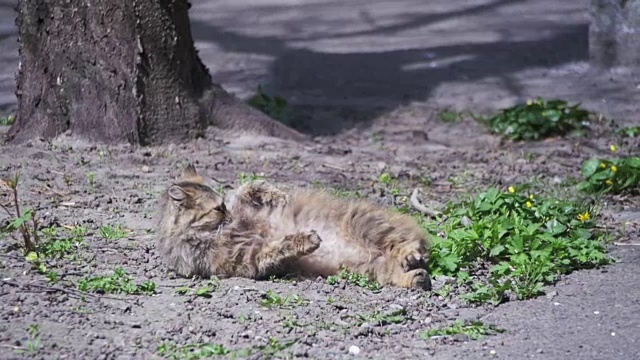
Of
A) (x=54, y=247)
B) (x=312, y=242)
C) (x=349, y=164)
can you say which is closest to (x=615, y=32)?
(x=349, y=164)

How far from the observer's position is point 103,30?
8.51 metres

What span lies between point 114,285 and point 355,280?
1.29 meters

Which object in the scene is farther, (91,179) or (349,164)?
(349,164)

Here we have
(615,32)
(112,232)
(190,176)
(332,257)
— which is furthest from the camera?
(615,32)

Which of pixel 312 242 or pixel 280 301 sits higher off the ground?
pixel 312 242

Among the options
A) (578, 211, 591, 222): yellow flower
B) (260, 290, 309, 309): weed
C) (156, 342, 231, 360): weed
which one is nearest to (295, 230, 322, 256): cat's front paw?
(260, 290, 309, 309): weed

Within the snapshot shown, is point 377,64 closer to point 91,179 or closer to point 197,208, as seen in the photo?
point 91,179

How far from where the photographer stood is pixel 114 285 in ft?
18.6

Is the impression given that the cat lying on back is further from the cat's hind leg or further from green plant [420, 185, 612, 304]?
green plant [420, 185, 612, 304]

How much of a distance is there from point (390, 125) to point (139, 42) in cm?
303

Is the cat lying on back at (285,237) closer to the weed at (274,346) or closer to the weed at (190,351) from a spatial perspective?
the weed at (274,346)

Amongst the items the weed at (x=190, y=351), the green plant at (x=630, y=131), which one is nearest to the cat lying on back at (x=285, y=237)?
the weed at (x=190, y=351)

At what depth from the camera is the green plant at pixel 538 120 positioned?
1021 cm

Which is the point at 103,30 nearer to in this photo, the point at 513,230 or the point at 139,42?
the point at 139,42
